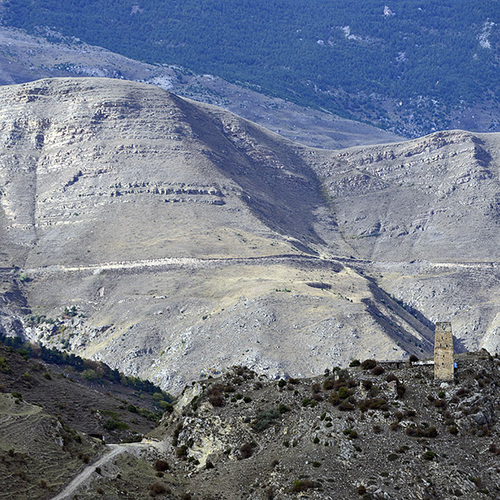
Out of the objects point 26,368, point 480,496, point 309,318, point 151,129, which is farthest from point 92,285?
point 480,496

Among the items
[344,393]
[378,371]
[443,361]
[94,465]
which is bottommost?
[94,465]

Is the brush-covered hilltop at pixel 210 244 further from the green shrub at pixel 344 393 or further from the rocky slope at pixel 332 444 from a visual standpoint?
the green shrub at pixel 344 393

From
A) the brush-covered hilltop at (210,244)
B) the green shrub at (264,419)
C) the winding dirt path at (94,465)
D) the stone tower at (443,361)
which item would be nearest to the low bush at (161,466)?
the winding dirt path at (94,465)

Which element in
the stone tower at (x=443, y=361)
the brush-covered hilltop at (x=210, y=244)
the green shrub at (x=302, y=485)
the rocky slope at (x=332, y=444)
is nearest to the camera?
the green shrub at (x=302, y=485)

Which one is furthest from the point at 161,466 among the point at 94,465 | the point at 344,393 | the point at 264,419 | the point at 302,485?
the point at 344,393

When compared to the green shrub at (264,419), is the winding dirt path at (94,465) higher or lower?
lower

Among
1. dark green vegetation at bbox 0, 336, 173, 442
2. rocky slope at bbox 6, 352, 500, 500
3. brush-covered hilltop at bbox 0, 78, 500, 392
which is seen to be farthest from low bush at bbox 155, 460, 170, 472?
brush-covered hilltop at bbox 0, 78, 500, 392

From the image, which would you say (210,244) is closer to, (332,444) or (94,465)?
(94,465)

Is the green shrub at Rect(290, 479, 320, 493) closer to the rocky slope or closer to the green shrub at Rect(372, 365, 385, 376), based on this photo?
the rocky slope
